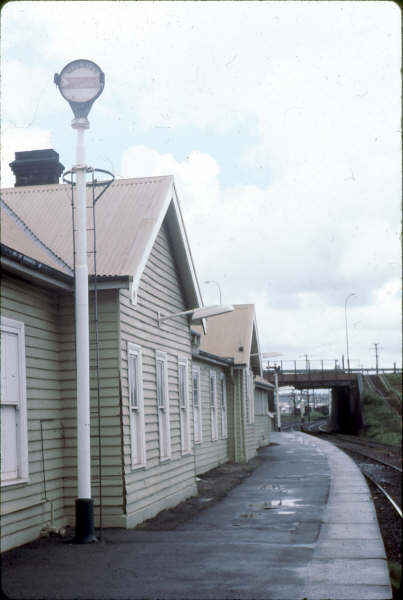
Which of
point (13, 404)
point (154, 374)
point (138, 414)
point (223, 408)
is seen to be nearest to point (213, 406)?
point (223, 408)

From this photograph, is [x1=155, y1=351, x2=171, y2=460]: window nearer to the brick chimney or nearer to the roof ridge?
the roof ridge

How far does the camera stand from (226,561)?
8.48 metres

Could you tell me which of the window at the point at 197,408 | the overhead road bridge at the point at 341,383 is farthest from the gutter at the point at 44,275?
the overhead road bridge at the point at 341,383

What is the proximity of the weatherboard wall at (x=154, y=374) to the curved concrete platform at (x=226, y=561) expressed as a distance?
0.85 m

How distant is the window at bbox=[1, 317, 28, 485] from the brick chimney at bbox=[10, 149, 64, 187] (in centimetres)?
618

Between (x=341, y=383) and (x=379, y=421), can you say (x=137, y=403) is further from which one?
(x=341, y=383)

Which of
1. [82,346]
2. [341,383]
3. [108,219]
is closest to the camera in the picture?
[82,346]

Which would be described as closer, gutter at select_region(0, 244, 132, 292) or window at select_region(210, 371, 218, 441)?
gutter at select_region(0, 244, 132, 292)

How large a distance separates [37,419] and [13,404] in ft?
2.55

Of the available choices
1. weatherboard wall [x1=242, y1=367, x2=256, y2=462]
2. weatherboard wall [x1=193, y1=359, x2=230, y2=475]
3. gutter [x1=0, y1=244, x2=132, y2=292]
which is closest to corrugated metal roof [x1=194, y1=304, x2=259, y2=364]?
weatherboard wall [x1=242, y1=367, x2=256, y2=462]

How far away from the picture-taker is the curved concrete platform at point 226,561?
7.08 metres

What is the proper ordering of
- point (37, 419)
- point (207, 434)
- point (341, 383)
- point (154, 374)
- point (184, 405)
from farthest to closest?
point (341, 383)
point (207, 434)
point (184, 405)
point (154, 374)
point (37, 419)

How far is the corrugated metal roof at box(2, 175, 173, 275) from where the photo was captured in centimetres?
1148

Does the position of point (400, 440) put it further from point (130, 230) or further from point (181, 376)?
point (130, 230)
